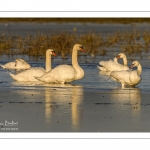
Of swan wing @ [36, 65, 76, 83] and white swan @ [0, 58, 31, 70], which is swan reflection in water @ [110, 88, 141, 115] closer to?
swan wing @ [36, 65, 76, 83]

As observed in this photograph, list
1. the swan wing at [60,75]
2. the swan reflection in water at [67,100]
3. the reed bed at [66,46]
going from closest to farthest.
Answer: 1. the swan reflection in water at [67,100]
2. the swan wing at [60,75]
3. the reed bed at [66,46]

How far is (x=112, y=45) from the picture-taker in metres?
26.6

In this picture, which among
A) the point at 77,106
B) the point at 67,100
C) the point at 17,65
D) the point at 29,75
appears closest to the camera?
the point at 77,106

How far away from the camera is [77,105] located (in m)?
12.4

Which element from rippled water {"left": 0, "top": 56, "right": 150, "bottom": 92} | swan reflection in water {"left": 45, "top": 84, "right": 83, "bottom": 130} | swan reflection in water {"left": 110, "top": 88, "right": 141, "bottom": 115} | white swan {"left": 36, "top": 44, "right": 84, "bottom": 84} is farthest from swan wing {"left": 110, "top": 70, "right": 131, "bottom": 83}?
swan reflection in water {"left": 45, "top": 84, "right": 83, "bottom": 130}

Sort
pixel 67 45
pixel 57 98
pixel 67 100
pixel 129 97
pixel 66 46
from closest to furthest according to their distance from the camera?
pixel 67 100 < pixel 57 98 < pixel 129 97 < pixel 66 46 < pixel 67 45

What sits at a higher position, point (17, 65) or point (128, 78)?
point (17, 65)

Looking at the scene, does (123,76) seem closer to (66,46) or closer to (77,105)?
(77,105)

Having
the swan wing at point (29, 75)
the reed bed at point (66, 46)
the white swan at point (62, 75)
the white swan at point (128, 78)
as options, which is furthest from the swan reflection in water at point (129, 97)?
the reed bed at point (66, 46)

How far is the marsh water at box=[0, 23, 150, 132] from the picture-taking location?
34.2 ft

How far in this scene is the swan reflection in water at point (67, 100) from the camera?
1111 centimetres

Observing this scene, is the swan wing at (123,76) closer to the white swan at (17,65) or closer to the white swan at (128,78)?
the white swan at (128,78)

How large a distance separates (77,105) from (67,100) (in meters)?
0.63

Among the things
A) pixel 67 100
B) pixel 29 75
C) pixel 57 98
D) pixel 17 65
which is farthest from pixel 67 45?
pixel 67 100
